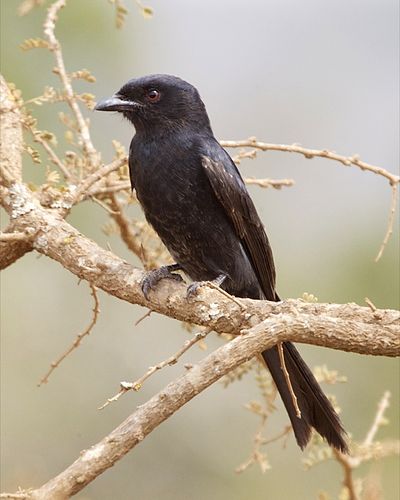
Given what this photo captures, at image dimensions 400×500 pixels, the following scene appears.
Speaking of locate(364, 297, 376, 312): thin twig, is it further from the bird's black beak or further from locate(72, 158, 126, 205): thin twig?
the bird's black beak

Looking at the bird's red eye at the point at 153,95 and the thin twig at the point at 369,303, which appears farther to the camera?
the bird's red eye at the point at 153,95

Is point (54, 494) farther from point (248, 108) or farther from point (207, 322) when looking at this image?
point (248, 108)

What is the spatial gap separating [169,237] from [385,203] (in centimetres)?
345

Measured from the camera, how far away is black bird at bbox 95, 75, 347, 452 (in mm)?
3840

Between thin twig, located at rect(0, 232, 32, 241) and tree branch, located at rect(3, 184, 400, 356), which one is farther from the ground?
thin twig, located at rect(0, 232, 32, 241)

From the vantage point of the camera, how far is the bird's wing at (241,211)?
3.85 metres

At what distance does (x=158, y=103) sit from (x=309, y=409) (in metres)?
1.48

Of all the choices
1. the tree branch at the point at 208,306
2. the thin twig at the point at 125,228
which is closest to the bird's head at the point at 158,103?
the thin twig at the point at 125,228

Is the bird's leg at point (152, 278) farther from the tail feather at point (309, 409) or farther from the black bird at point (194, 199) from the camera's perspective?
the tail feather at point (309, 409)

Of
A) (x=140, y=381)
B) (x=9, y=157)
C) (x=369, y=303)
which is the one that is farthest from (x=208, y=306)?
(x=9, y=157)

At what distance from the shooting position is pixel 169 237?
3895mm

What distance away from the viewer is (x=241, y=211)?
3.93 m

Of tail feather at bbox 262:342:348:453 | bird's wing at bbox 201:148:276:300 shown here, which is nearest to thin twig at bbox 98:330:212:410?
tail feather at bbox 262:342:348:453

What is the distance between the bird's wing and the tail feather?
1.59 feet
